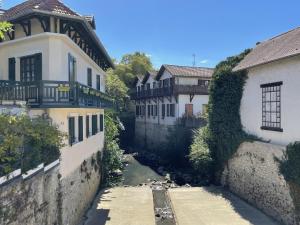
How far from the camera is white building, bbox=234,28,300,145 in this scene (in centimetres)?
1394

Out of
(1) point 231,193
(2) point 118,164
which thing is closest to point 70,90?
(1) point 231,193

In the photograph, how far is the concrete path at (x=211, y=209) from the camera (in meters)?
14.4

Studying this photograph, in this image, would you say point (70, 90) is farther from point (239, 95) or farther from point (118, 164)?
point (118, 164)

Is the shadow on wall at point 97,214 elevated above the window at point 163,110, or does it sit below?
below

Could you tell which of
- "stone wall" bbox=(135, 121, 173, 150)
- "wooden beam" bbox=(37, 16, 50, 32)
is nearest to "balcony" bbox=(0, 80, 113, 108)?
"wooden beam" bbox=(37, 16, 50, 32)

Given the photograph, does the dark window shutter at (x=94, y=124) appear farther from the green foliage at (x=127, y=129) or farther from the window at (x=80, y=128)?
the green foliage at (x=127, y=129)

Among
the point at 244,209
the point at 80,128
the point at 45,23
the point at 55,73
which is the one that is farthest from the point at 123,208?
the point at 45,23

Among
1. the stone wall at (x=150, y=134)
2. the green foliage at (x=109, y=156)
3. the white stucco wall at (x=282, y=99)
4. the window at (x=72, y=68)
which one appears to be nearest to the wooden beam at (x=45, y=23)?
the window at (x=72, y=68)

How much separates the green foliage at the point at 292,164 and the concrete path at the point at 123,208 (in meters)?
6.28

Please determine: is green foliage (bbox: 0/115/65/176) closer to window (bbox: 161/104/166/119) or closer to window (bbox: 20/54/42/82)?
window (bbox: 20/54/42/82)

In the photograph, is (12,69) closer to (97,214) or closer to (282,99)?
(97,214)

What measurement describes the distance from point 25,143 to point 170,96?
28.4 meters

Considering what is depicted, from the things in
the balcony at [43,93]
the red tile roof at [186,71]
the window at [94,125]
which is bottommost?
the window at [94,125]

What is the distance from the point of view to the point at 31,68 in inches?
526
